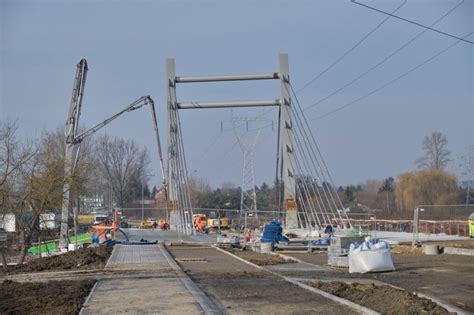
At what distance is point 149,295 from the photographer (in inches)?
499

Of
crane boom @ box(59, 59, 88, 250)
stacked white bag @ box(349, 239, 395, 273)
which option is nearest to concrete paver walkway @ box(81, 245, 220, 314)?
stacked white bag @ box(349, 239, 395, 273)

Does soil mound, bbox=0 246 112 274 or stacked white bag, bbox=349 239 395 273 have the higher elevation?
stacked white bag, bbox=349 239 395 273

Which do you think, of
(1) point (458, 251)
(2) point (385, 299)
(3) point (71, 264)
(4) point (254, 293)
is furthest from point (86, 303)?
(1) point (458, 251)

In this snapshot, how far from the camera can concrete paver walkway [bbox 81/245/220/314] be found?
1077cm

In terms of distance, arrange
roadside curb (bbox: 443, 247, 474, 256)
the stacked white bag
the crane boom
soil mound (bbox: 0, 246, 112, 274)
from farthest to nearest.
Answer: the crane boom, roadside curb (bbox: 443, 247, 474, 256), soil mound (bbox: 0, 246, 112, 274), the stacked white bag

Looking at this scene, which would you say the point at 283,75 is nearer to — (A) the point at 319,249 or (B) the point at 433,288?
(A) the point at 319,249

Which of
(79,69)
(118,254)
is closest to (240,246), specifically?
(118,254)

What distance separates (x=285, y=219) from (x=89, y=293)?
113ft

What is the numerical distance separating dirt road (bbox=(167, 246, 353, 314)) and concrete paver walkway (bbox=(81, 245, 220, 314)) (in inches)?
A: 16.1

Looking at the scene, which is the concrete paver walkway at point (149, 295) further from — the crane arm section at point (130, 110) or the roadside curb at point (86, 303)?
the crane arm section at point (130, 110)

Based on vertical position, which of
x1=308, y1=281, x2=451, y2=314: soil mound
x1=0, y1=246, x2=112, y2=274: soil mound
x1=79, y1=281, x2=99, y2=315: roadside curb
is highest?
x1=308, y1=281, x2=451, y2=314: soil mound

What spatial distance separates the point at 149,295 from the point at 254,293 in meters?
2.08

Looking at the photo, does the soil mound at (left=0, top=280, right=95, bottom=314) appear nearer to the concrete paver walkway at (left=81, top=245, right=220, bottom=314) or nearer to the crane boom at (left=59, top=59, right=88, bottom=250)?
the concrete paver walkway at (left=81, top=245, right=220, bottom=314)

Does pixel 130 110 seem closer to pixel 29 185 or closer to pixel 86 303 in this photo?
pixel 29 185
